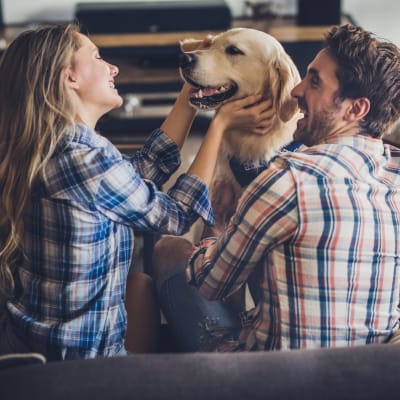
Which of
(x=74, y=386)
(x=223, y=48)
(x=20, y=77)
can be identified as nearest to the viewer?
(x=74, y=386)

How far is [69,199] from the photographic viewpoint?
1.01 metres

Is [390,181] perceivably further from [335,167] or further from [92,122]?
[92,122]

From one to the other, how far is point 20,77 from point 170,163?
11.3 inches

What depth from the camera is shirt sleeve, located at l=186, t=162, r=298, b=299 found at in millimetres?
965

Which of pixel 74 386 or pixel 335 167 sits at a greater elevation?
pixel 335 167

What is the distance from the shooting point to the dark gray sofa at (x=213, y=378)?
937 millimetres

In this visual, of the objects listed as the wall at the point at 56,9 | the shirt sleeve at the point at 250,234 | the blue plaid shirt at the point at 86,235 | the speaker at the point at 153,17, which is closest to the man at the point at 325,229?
the shirt sleeve at the point at 250,234

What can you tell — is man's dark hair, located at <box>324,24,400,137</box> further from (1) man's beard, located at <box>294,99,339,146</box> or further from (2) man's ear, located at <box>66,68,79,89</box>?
(2) man's ear, located at <box>66,68,79,89</box>

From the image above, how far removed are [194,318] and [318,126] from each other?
379 millimetres

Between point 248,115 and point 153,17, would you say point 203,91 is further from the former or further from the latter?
point 153,17

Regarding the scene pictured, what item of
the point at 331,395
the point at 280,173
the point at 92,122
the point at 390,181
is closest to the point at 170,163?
the point at 92,122

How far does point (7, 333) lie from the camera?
1117 mm

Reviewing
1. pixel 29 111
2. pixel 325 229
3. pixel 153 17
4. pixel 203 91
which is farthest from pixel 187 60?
pixel 153 17

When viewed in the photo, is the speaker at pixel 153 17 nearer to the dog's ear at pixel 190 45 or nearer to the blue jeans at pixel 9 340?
the dog's ear at pixel 190 45
